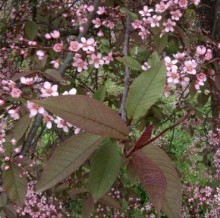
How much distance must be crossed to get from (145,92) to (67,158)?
0.24 meters

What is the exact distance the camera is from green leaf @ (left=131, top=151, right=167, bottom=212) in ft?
2.65

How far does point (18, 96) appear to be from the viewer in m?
1.23

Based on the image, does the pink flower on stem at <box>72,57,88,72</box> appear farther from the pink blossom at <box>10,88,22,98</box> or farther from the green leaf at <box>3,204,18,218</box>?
the green leaf at <box>3,204,18,218</box>

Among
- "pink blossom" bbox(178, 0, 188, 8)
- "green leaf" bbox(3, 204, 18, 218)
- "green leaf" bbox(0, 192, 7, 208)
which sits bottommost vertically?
"green leaf" bbox(3, 204, 18, 218)

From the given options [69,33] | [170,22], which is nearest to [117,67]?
[69,33]

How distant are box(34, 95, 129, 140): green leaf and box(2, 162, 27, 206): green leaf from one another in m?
0.53

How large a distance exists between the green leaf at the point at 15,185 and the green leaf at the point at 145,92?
1.55 feet

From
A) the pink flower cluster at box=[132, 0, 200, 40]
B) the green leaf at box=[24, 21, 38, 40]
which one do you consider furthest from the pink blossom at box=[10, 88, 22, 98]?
the green leaf at box=[24, 21, 38, 40]

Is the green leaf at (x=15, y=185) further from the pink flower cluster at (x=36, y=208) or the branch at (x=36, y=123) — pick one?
the pink flower cluster at (x=36, y=208)

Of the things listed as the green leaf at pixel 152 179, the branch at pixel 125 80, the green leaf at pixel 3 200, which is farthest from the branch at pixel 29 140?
the green leaf at pixel 152 179

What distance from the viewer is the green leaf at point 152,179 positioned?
2.65 feet

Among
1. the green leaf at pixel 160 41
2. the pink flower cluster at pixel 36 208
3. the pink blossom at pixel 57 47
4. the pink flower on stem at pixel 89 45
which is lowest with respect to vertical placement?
the pink flower cluster at pixel 36 208

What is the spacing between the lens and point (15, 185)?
1321mm

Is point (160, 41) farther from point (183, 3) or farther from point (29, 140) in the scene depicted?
point (29, 140)
